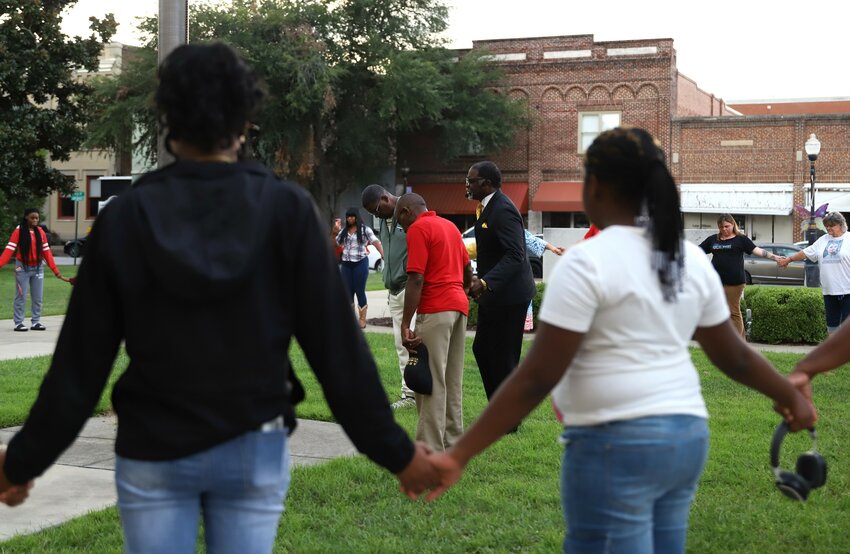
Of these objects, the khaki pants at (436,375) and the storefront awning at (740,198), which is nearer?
the khaki pants at (436,375)

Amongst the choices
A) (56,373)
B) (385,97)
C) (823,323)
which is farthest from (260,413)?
(385,97)

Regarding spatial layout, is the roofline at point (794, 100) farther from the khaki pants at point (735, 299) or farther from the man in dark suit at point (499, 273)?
the man in dark suit at point (499, 273)

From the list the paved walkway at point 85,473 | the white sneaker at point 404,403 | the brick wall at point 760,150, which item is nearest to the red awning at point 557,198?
the brick wall at point 760,150

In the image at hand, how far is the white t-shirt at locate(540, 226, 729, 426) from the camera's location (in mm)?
2578

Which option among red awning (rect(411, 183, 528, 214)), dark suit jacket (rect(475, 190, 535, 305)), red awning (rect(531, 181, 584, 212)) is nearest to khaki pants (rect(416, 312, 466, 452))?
dark suit jacket (rect(475, 190, 535, 305))

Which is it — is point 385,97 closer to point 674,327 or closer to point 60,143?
point 60,143

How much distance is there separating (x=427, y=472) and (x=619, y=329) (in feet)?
2.20

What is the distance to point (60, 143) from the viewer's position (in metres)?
35.9

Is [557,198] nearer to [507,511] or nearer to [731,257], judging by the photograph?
[731,257]

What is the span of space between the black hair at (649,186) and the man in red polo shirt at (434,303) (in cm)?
376

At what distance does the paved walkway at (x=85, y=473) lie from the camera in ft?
17.5

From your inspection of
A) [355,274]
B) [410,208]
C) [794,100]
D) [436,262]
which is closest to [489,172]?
[410,208]

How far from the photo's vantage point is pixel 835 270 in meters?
11.6

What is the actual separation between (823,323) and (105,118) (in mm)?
34548
